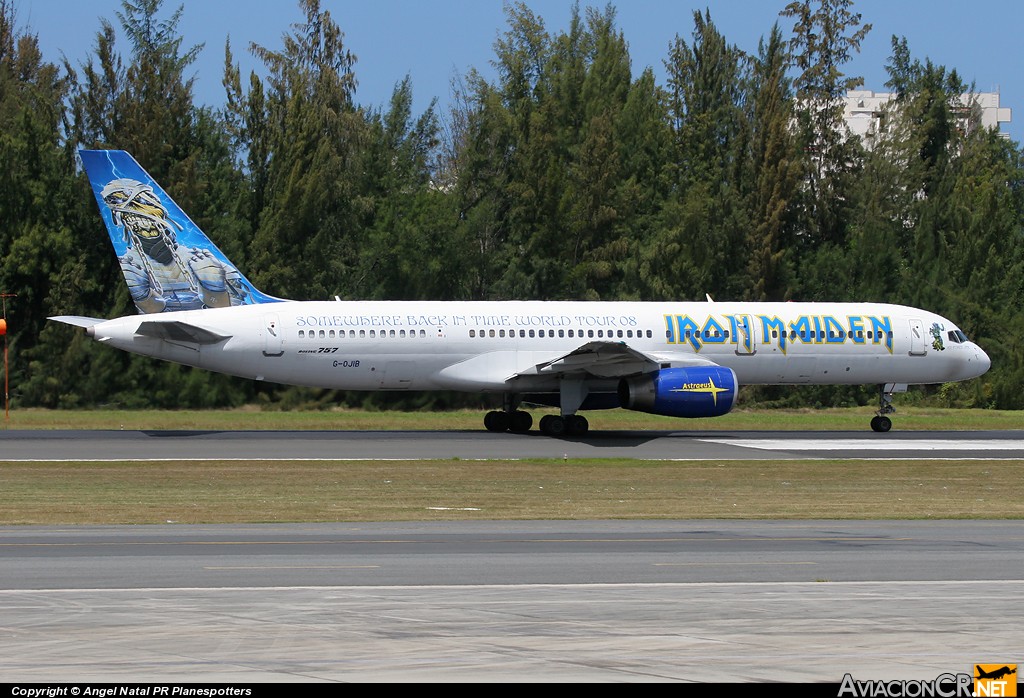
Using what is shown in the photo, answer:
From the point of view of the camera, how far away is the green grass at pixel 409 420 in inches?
1564

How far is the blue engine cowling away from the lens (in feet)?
112

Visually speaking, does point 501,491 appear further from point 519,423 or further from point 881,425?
point 881,425

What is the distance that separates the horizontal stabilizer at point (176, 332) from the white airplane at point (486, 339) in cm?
3

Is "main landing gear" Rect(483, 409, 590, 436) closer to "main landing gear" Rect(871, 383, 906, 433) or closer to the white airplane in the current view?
Result: the white airplane

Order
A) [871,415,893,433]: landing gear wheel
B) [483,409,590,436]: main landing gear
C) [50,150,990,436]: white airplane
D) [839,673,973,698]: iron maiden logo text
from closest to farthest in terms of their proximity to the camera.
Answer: [839,673,973,698]: iron maiden logo text < [50,150,990,436]: white airplane < [483,409,590,436]: main landing gear < [871,415,893,433]: landing gear wheel

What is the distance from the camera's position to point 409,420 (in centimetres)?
4253

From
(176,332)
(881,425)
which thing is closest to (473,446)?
(176,332)

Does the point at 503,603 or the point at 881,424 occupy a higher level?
the point at 881,424

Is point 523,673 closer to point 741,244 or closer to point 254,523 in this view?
point 254,523

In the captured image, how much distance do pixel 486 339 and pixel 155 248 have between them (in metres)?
8.58

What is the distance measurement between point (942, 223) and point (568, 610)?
53.2 meters

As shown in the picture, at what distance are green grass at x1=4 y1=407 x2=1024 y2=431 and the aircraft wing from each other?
16.3 feet

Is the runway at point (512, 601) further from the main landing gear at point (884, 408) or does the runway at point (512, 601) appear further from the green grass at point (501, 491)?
the main landing gear at point (884, 408)

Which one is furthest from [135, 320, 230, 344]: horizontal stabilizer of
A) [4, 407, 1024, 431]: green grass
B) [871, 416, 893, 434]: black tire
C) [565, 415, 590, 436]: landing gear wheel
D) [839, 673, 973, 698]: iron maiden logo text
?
[839, 673, 973, 698]: iron maiden logo text
